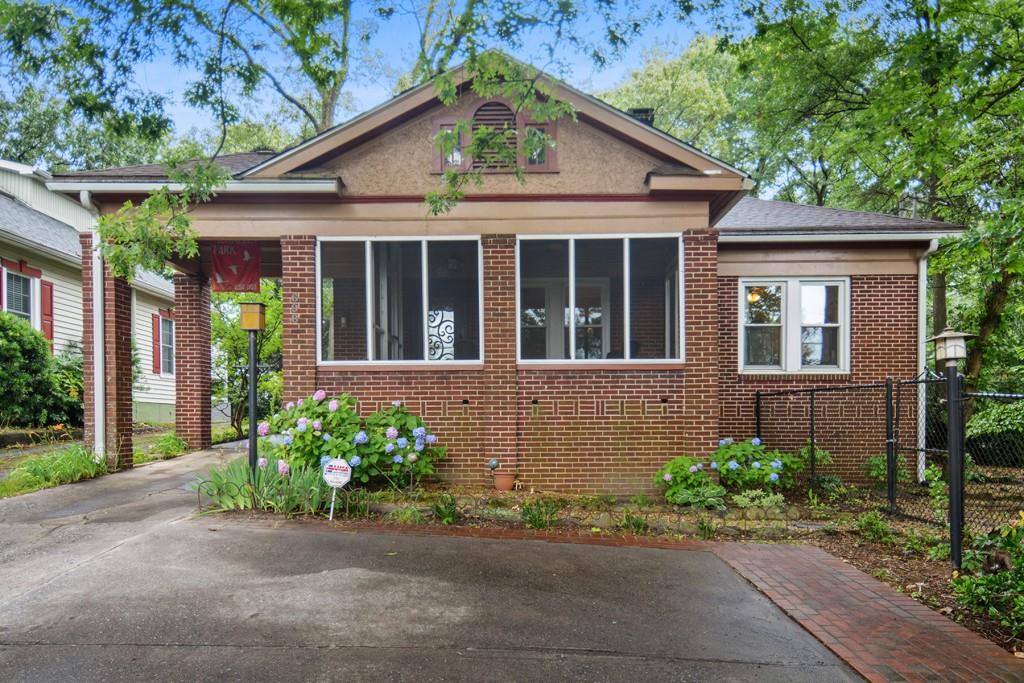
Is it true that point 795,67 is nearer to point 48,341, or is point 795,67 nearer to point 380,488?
point 380,488

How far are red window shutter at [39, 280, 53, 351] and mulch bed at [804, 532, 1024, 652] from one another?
51.3 ft

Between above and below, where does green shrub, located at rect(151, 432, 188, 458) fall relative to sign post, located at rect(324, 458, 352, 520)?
below

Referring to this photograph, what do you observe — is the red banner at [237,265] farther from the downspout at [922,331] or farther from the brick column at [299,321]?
the downspout at [922,331]

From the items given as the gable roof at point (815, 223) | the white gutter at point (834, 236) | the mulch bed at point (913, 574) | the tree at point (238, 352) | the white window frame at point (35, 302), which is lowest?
the mulch bed at point (913, 574)

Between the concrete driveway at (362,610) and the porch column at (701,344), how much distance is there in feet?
7.31

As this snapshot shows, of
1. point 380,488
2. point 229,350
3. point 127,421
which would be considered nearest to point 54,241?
point 229,350

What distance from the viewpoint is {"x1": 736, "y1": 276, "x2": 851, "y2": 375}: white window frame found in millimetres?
10219

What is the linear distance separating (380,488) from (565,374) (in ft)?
8.76

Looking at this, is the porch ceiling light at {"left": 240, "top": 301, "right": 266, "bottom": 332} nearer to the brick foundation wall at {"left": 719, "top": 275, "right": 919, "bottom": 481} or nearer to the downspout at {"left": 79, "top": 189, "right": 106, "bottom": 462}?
the downspout at {"left": 79, "top": 189, "right": 106, "bottom": 462}

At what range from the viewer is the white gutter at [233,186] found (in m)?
8.13

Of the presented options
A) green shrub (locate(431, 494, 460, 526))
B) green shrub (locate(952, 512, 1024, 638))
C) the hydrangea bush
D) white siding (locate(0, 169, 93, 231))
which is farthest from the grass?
white siding (locate(0, 169, 93, 231))

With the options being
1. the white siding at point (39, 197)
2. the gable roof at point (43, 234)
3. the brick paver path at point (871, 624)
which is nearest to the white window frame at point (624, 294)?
the brick paver path at point (871, 624)

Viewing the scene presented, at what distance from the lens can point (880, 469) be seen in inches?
387

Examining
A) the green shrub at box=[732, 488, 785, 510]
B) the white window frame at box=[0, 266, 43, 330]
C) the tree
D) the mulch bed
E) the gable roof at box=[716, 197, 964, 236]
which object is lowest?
the mulch bed
